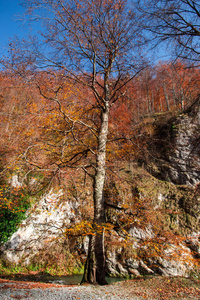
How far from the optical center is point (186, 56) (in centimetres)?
324

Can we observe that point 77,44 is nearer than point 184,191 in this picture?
Yes

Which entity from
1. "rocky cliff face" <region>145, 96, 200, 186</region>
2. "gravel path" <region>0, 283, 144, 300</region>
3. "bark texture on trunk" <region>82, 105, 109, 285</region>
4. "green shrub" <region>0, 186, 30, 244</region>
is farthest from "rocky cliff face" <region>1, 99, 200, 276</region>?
"gravel path" <region>0, 283, 144, 300</region>

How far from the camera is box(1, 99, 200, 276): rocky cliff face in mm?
7034

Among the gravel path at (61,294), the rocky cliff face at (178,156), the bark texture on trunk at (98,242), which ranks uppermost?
the rocky cliff face at (178,156)

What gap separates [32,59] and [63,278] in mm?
8251

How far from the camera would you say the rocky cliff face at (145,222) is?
703cm

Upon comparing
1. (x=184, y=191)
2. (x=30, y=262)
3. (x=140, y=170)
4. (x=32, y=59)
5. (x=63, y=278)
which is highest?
(x=32, y=59)

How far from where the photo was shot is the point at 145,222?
5672mm

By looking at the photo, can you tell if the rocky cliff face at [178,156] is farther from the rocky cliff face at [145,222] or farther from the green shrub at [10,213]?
the green shrub at [10,213]

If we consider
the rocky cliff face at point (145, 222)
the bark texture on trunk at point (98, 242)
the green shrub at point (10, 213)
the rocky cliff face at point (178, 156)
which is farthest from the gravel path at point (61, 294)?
the rocky cliff face at point (178, 156)

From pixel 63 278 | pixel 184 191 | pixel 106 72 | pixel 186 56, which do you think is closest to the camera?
pixel 186 56

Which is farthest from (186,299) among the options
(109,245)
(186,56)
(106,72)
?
(106,72)

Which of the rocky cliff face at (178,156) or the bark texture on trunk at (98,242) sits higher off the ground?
the rocky cliff face at (178,156)

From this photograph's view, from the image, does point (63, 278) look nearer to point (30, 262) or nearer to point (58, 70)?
point (30, 262)
